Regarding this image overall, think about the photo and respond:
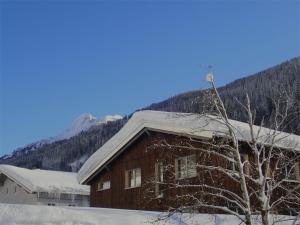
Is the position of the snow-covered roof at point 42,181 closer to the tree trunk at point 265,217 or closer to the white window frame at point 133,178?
the white window frame at point 133,178

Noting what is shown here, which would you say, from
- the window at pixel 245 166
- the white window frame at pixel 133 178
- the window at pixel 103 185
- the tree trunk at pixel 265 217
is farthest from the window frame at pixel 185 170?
the tree trunk at pixel 265 217

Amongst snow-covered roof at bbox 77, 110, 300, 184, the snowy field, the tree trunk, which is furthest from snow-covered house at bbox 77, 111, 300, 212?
the tree trunk

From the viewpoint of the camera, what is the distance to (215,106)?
1105cm

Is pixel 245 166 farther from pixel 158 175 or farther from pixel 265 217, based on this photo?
pixel 158 175

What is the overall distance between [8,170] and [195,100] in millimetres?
24258

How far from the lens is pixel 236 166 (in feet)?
52.8

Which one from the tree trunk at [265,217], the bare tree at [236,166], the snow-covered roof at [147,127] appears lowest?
the tree trunk at [265,217]

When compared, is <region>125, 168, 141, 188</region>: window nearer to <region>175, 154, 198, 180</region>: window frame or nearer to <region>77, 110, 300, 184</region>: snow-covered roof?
<region>77, 110, 300, 184</region>: snow-covered roof

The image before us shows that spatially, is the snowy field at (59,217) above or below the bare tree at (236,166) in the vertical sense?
below

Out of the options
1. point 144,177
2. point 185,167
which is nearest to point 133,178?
point 144,177

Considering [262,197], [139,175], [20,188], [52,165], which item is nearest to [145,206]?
[139,175]

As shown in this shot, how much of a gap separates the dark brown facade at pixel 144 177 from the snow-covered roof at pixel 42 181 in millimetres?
7604

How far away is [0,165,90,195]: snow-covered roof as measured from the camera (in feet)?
101

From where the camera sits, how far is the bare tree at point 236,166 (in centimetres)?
1099
